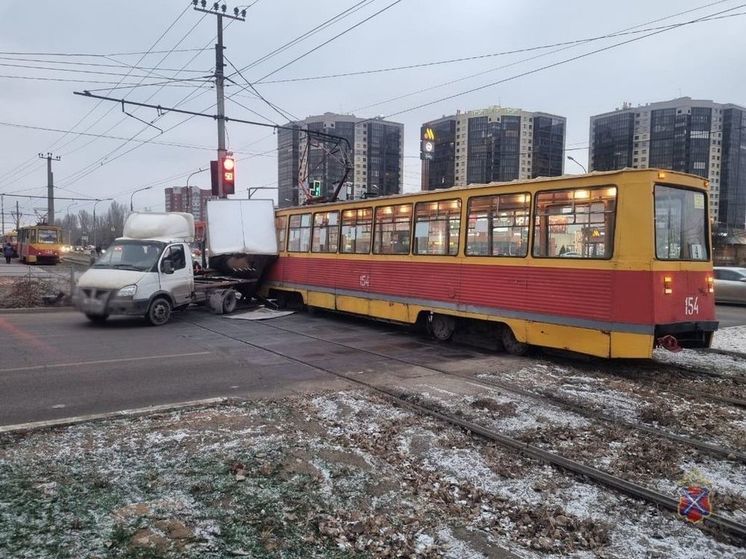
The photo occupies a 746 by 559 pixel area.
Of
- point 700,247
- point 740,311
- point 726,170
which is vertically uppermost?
point 726,170

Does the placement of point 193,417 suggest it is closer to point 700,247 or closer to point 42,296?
point 700,247

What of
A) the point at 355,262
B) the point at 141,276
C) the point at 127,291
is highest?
the point at 355,262

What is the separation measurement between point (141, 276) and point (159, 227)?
2.63 metres

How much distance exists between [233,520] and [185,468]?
1.06 metres

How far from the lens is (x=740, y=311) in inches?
750

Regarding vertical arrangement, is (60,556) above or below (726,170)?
below

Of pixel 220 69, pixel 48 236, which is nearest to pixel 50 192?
pixel 48 236

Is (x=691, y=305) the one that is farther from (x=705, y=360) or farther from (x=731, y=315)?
(x=731, y=315)

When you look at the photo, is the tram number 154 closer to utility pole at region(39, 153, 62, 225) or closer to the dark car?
the dark car

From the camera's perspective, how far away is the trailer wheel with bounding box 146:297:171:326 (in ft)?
45.1

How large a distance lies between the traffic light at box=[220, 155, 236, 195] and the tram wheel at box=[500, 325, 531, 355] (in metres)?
12.0

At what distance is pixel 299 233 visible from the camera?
16656mm

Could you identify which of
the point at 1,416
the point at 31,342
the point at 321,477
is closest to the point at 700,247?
the point at 321,477

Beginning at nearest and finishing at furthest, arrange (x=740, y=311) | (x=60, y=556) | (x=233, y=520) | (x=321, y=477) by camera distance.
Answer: (x=60, y=556)
(x=233, y=520)
(x=321, y=477)
(x=740, y=311)
